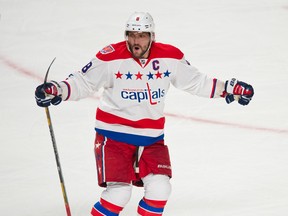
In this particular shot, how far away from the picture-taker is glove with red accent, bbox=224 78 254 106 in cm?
414

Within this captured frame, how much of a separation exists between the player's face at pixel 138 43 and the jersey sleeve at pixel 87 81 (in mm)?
166

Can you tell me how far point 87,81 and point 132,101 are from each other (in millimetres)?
260

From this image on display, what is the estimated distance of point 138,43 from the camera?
3.97 metres

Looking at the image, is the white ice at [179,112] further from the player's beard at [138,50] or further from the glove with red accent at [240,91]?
the player's beard at [138,50]

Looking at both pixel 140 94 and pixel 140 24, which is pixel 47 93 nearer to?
pixel 140 94

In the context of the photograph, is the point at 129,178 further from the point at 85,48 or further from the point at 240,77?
the point at 85,48

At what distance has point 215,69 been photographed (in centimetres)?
720

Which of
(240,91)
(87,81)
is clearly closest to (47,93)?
(87,81)

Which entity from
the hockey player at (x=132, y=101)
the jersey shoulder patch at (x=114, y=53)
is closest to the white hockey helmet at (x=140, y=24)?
the hockey player at (x=132, y=101)

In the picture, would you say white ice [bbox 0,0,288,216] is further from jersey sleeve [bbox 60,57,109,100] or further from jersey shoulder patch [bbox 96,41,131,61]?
jersey shoulder patch [bbox 96,41,131,61]

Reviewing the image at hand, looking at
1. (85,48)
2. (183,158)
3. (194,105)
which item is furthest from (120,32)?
(183,158)

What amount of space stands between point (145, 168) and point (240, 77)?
10.1ft

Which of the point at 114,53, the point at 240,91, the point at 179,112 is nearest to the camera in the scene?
the point at 114,53

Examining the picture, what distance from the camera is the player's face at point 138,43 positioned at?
3967 mm
